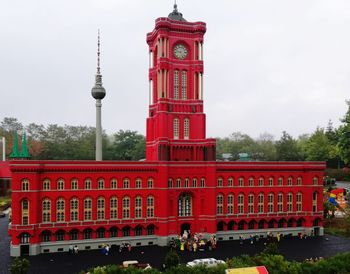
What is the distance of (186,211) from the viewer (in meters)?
54.4

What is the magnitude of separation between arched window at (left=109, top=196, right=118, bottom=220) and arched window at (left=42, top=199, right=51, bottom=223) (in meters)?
7.61

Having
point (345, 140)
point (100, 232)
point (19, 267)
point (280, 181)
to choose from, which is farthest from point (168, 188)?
point (345, 140)

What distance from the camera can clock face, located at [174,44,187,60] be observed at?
57.0 m

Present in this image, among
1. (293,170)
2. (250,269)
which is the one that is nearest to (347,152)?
(293,170)

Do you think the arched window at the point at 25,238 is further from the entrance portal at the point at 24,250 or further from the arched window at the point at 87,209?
the arched window at the point at 87,209

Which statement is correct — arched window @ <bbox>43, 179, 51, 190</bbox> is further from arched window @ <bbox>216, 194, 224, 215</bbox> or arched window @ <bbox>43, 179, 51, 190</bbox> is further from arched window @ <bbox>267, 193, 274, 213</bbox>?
arched window @ <bbox>267, 193, 274, 213</bbox>

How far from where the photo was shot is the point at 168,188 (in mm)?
52531

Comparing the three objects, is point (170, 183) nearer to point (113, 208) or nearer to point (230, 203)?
point (113, 208)

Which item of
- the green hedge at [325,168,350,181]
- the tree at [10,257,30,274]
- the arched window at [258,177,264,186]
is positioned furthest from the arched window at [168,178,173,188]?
the green hedge at [325,168,350,181]

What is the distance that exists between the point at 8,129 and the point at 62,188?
8699 centimetres

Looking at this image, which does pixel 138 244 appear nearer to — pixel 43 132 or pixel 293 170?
pixel 293 170

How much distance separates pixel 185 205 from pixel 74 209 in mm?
15238

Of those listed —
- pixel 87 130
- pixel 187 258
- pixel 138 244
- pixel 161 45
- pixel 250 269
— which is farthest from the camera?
pixel 87 130

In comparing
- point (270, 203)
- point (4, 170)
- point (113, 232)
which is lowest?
point (113, 232)
